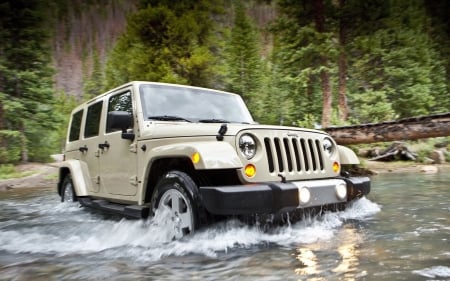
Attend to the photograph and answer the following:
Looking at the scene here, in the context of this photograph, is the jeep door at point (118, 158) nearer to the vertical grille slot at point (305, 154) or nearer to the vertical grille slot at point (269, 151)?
the vertical grille slot at point (269, 151)

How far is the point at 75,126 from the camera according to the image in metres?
6.98

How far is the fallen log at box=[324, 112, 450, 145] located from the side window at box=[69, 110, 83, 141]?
6.55 meters

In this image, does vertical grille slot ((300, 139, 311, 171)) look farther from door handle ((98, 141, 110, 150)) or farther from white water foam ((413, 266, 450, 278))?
door handle ((98, 141, 110, 150))

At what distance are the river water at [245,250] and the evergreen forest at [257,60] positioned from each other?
1133cm

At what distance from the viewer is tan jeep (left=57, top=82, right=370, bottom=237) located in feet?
11.9

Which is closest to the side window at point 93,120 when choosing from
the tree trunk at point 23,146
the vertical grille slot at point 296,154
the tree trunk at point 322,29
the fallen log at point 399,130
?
the vertical grille slot at point 296,154

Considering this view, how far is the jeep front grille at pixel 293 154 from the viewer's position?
396 cm

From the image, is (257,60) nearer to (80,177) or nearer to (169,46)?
(169,46)

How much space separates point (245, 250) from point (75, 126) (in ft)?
14.9

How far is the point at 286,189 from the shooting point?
3.63 m

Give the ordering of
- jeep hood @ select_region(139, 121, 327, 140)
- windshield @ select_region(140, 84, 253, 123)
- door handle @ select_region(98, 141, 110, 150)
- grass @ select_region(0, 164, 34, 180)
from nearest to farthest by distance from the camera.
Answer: jeep hood @ select_region(139, 121, 327, 140)
windshield @ select_region(140, 84, 253, 123)
door handle @ select_region(98, 141, 110, 150)
grass @ select_region(0, 164, 34, 180)

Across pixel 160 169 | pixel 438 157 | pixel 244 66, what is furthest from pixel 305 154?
pixel 244 66

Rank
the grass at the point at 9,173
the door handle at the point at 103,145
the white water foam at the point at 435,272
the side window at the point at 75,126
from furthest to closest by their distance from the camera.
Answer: the grass at the point at 9,173 → the side window at the point at 75,126 → the door handle at the point at 103,145 → the white water foam at the point at 435,272

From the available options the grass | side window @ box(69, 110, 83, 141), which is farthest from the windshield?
the grass
